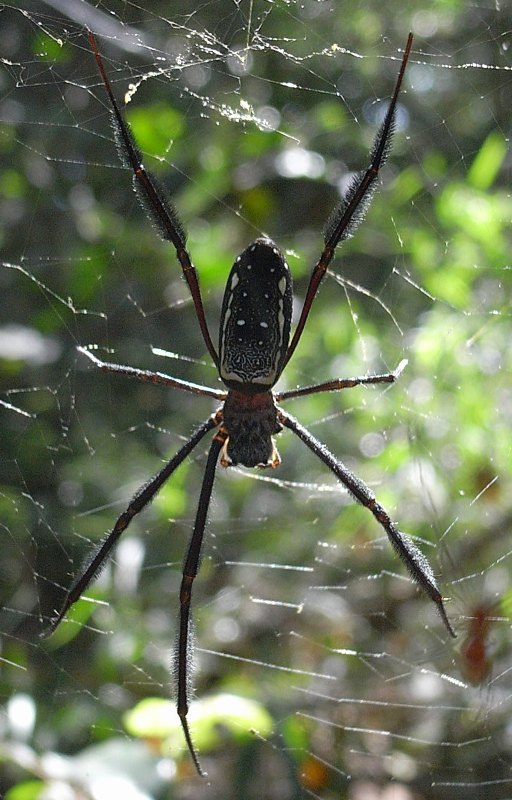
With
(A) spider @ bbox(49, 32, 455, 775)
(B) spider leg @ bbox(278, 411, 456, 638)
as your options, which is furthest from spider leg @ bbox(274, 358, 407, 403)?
(B) spider leg @ bbox(278, 411, 456, 638)

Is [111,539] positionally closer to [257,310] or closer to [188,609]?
[188,609]

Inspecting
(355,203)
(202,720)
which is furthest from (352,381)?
(202,720)

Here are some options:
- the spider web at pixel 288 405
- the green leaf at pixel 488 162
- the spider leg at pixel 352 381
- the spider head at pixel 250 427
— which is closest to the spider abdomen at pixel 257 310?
the spider leg at pixel 352 381

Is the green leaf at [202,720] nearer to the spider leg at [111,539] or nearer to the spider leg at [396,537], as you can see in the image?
the spider leg at [111,539]

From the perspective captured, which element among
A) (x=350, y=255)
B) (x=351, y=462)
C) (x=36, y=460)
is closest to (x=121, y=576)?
(x=36, y=460)

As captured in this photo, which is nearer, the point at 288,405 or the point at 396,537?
the point at 396,537

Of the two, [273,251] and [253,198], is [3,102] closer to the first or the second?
[253,198]
